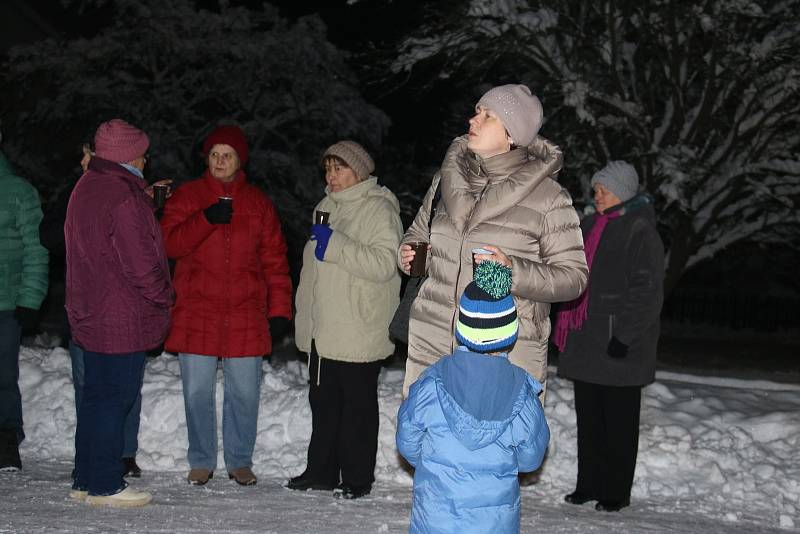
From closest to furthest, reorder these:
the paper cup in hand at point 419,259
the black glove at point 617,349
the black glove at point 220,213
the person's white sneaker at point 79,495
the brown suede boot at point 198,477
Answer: the paper cup in hand at point 419,259 < the person's white sneaker at point 79,495 < the black glove at point 220,213 < the black glove at point 617,349 < the brown suede boot at point 198,477

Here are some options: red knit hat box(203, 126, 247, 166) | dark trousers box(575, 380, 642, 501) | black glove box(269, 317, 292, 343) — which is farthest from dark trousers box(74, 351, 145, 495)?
dark trousers box(575, 380, 642, 501)

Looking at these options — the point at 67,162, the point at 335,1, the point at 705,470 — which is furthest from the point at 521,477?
the point at 335,1

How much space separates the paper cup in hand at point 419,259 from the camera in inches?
183

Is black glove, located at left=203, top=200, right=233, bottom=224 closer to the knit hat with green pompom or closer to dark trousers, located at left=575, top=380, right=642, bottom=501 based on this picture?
the knit hat with green pompom

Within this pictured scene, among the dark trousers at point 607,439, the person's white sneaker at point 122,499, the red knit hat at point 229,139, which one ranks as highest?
the red knit hat at point 229,139

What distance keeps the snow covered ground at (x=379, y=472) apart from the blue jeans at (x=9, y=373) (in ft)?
1.16

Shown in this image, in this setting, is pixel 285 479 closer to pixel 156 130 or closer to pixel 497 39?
pixel 497 39

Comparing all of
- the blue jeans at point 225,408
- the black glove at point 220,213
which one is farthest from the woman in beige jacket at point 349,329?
the black glove at point 220,213

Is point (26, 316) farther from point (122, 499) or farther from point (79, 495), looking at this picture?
point (122, 499)

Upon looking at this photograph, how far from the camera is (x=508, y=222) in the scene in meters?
4.51

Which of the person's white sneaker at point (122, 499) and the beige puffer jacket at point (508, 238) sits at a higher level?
the beige puffer jacket at point (508, 238)

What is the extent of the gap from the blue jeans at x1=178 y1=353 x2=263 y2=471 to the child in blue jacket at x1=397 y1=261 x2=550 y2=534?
8.11ft

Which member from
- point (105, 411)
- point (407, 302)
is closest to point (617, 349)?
point (407, 302)

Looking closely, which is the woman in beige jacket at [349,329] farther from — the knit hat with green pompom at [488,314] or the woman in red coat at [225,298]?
the knit hat with green pompom at [488,314]
